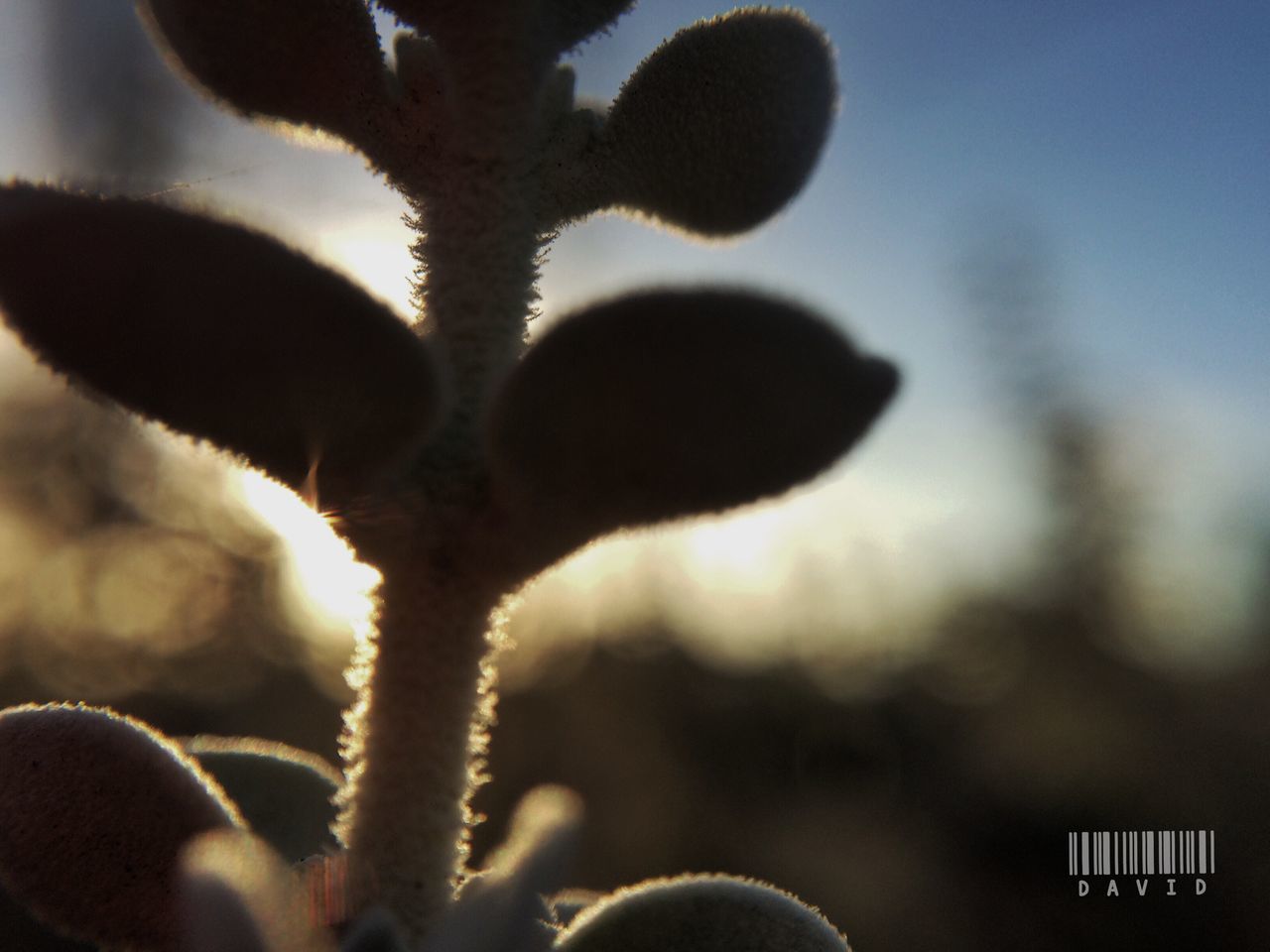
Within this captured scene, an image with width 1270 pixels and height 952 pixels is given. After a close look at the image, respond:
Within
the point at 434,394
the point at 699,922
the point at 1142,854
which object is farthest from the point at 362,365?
the point at 1142,854

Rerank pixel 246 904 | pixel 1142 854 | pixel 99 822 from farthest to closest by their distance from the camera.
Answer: pixel 1142 854
pixel 99 822
pixel 246 904

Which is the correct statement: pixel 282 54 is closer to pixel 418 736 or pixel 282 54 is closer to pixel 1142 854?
pixel 418 736

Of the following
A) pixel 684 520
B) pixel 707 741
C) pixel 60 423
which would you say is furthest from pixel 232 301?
pixel 707 741

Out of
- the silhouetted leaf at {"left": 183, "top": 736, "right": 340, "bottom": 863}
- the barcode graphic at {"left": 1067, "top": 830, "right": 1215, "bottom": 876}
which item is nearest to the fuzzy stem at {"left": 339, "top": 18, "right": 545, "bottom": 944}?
the silhouetted leaf at {"left": 183, "top": 736, "right": 340, "bottom": 863}

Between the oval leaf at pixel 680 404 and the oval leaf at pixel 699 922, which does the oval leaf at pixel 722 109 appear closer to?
the oval leaf at pixel 680 404

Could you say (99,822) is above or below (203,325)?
below

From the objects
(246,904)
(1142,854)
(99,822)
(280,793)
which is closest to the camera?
(246,904)
